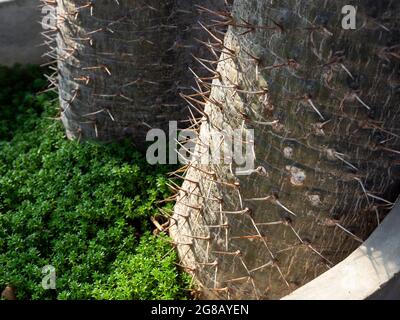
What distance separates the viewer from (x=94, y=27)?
3.76 meters

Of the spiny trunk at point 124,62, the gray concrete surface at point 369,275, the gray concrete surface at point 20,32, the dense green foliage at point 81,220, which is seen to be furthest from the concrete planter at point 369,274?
the gray concrete surface at point 20,32

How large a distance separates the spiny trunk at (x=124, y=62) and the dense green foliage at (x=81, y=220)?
21 cm

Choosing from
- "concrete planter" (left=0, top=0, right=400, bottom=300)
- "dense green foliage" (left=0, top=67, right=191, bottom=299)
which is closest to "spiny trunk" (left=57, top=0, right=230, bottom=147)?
"dense green foliage" (left=0, top=67, right=191, bottom=299)

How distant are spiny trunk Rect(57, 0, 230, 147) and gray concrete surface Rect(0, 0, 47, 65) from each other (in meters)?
1.32

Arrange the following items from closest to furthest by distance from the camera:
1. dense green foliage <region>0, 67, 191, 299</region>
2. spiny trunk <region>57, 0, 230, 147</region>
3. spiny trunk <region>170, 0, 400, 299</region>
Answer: spiny trunk <region>170, 0, 400, 299</region>
dense green foliage <region>0, 67, 191, 299</region>
spiny trunk <region>57, 0, 230, 147</region>

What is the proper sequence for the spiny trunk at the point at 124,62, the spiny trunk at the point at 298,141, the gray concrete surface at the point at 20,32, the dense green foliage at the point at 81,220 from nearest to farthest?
the spiny trunk at the point at 298,141 < the dense green foliage at the point at 81,220 < the spiny trunk at the point at 124,62 < the gray concrete surface at the point at 20,32

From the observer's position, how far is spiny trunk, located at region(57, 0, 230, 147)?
3.72 meters

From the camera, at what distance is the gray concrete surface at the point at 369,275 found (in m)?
2.41

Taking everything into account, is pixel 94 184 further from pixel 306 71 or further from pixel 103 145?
pixel 306 71

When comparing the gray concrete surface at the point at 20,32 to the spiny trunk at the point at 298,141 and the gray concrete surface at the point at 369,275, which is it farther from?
the gray concrete surface at the point at 369,275

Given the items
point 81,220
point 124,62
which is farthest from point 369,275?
point 124,62

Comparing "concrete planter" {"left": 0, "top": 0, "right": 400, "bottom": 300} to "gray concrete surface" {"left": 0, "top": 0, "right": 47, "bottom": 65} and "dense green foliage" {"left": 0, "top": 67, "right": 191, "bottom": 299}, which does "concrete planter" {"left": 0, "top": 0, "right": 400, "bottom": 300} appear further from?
"gray concrete surface" {"left": 0, "top": 0, "right": 47, "bottom": 65}

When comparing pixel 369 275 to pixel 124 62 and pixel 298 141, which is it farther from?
pixel 124 62

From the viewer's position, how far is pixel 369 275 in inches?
96.1
